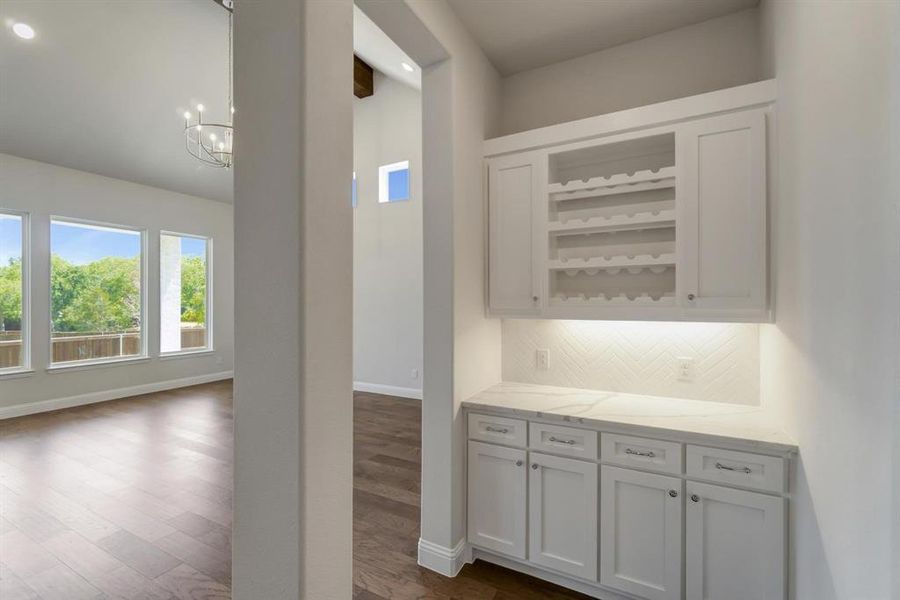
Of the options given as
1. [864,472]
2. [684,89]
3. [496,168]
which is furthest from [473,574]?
[684,89]

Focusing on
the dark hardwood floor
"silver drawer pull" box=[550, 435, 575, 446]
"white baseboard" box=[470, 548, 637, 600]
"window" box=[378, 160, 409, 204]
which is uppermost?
"window" box=[378, 160, 409, 204]

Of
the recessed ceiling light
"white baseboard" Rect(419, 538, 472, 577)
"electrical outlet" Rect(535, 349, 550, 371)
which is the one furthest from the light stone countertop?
the recessed ceiling light

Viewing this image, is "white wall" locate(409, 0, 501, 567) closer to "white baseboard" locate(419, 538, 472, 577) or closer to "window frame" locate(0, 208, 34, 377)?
"white baseboard" locate(419, 538, 472, 577)

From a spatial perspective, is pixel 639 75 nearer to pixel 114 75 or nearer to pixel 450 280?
pixel 450 280

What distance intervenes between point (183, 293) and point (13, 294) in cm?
200

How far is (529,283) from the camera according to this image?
7.39ft

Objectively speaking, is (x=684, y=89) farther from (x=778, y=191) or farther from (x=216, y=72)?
(x=216, y=72)

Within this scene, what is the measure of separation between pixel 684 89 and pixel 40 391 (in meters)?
7.52

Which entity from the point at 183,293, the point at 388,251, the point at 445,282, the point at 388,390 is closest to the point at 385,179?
the point at 388,251

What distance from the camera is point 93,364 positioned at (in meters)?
5.50

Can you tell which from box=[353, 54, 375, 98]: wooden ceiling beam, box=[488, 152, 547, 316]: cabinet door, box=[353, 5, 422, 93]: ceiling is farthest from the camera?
box=[353, 54, 375, 98]: wooden ceiling beam

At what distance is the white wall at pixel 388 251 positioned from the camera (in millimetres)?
5543

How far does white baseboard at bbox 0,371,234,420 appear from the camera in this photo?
15.8 feet

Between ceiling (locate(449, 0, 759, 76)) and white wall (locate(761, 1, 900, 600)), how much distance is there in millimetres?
570
